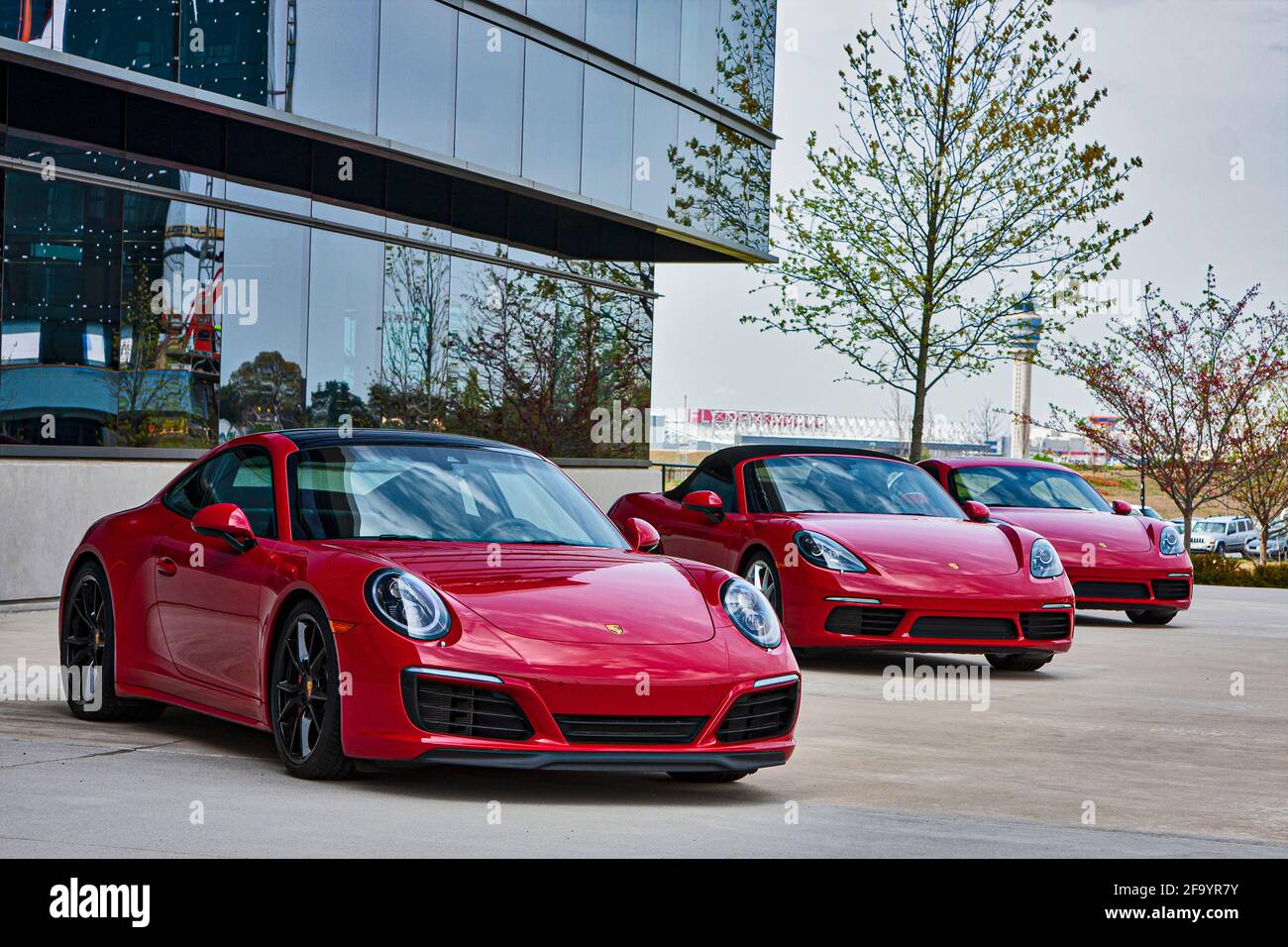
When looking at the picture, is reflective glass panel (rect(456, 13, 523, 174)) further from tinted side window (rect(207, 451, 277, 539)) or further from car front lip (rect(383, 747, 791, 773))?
car front lip (rect(383, 747, 791, 773))

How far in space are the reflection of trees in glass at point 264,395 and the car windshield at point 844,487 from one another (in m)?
5.75

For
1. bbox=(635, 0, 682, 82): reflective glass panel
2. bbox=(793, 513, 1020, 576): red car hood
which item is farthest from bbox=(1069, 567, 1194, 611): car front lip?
bbox=(635, 0, 682, 82): reflective glass panel

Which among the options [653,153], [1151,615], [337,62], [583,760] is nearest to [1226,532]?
[653,153]

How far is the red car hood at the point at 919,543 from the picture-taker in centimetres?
1074

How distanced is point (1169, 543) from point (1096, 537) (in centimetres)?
75

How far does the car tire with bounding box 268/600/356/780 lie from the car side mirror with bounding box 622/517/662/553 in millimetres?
1676

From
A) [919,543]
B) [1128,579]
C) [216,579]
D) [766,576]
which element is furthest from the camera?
[1128,579]

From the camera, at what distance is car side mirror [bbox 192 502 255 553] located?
6.63m

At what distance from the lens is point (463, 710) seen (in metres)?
5.84

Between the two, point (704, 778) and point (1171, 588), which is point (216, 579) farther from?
point (1171, 588)

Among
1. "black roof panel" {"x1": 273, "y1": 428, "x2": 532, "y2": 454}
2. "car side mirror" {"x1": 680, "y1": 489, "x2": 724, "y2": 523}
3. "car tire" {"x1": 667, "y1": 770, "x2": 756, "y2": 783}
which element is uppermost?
"black roof panel" {"x1": 273, "y1": 428, "x2": 532, "y2": 454}

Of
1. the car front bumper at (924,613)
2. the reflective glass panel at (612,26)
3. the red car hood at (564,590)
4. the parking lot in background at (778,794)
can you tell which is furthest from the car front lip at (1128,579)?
the reflective glass panel at (612,26)

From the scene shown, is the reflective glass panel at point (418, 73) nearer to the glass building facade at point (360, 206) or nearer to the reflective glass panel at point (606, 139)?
the glass building facade at point (360, 206)
